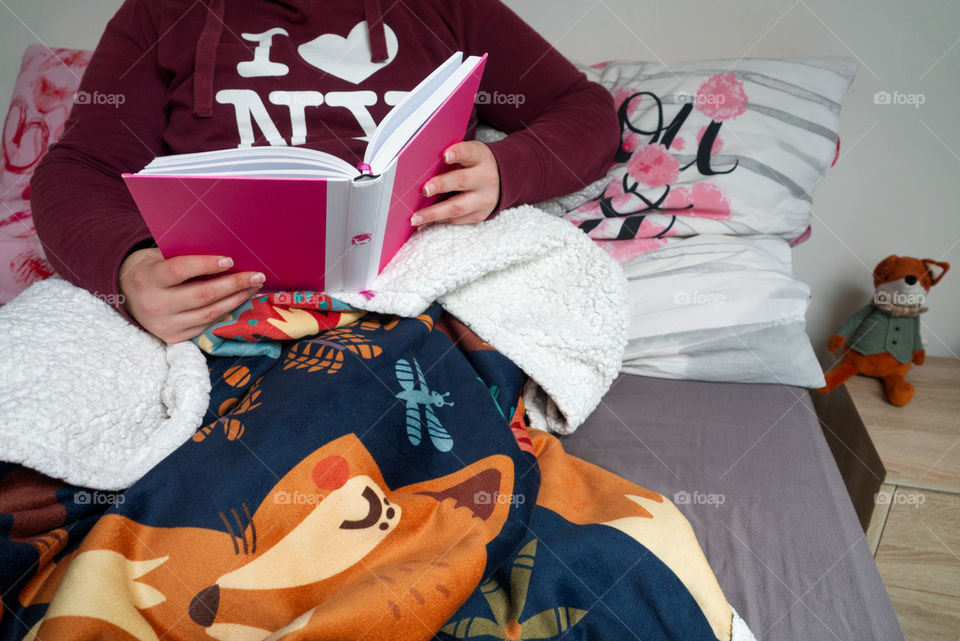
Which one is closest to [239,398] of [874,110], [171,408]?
[171,408]

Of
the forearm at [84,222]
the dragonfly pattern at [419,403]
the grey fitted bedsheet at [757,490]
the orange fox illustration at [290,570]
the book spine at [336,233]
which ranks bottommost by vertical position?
the grey fitted bedsheet at [757,490]

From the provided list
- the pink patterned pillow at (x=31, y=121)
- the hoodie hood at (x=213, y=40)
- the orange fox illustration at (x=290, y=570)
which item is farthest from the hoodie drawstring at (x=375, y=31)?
the pink patterned pillow at (x=31, y=121)

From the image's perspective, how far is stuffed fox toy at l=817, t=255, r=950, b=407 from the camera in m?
1.03

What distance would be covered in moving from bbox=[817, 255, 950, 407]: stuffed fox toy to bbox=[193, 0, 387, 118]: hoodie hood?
900 mm

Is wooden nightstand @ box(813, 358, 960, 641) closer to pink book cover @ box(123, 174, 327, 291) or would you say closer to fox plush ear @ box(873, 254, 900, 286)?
fox plush ear @ box(873, 254, 900, 286)

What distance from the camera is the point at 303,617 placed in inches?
15.1

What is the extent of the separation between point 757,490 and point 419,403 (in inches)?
14.3

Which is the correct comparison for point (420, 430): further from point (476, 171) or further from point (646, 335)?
point (646, 335)

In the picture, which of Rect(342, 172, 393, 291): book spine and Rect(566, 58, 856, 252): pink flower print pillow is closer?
Rect(342, 172, 393, 291): book spine

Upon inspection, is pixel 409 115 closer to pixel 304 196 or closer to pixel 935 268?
pixel 304 196

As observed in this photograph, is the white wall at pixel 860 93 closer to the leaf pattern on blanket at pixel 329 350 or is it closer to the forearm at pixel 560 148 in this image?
the forearm at pixel 560 148

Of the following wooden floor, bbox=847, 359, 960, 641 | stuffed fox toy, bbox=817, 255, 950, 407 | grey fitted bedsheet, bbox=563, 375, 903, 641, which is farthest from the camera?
stuffed fox toy, bbox=817, 255, 950, 407

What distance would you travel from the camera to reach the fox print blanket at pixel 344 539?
1.30 ft


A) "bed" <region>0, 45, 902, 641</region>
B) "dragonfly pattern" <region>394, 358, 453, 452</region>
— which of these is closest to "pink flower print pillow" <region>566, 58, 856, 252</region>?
"bed" <region>0, 45, 902, 641</region>
